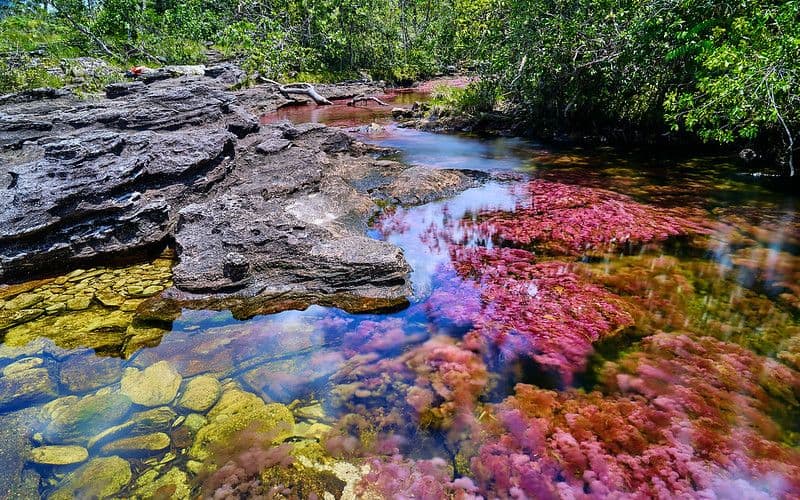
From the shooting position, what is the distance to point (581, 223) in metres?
8.38

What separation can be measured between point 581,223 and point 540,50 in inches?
384

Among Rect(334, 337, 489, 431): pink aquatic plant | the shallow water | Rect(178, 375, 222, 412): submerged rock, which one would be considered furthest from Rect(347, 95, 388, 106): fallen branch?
Rect(178, 375, 222, 412): submerged rock

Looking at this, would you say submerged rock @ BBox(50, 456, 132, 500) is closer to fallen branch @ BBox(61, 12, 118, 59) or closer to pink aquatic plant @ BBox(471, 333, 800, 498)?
pink aquatic plant @ BBox(471, 333, 800, 498)

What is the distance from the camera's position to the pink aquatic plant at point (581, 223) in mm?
7609

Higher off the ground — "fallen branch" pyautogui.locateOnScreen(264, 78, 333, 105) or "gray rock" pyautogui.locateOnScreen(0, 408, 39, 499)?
"fallen branch" pyautogui.locateOnScreen(264, 78, 333, 105)

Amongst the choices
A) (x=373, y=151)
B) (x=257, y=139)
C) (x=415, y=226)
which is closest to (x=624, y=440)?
(x=415, y=226)

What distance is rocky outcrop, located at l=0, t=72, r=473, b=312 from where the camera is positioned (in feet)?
19.8

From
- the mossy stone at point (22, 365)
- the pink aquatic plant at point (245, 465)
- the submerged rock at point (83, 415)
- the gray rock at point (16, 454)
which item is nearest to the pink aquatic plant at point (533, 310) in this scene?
the pink aquatic plant at point (245, 465)

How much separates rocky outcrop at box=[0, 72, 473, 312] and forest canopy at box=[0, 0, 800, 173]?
249 inches

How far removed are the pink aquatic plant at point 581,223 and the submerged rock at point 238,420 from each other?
5228 mm

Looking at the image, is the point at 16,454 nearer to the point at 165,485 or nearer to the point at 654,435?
the point at 165,485

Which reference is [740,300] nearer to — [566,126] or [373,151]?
[373,151]

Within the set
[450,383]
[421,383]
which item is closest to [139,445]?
[421,383]

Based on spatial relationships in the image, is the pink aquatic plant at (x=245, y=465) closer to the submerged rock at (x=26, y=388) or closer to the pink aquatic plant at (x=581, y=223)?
the submerged rock at (x=26, y=388)
